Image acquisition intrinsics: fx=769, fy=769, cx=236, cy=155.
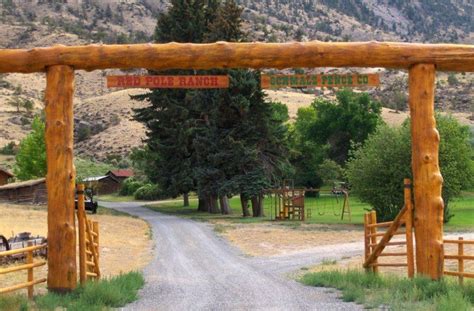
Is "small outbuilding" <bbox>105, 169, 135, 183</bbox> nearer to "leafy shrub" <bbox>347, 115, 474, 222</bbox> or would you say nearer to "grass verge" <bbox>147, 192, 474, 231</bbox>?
"grass verge" <bbox>147, 192, 474, 231</bbox>

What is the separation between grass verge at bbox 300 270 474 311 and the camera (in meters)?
11.5

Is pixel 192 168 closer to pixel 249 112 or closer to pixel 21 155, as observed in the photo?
pixel 249 112

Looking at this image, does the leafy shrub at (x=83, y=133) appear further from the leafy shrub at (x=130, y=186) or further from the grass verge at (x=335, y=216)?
the grass verge at (x=335, y=216)

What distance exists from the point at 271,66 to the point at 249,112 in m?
28.6

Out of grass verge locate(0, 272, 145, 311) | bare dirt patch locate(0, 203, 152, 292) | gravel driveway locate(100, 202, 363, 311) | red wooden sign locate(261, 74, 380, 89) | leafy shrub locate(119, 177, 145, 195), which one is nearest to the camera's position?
grass verge locate(0, 272, 145, 311)

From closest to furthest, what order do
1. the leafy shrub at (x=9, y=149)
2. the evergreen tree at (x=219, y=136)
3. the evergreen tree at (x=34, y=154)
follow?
the evergreen tree at (x=219, y=136) → the evergreen tree at (x=34, y=154) → the leafy shrub at (x=9, y=149)

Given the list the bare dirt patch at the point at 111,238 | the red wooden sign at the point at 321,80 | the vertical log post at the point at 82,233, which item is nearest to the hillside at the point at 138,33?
the bare dirt patch at the point at 111,238

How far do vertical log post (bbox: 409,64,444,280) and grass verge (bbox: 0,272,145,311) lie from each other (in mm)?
5317

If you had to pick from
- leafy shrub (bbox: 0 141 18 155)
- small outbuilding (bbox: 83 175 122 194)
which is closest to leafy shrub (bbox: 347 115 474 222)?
small outbuilding (bbox: 83 175 122 194)

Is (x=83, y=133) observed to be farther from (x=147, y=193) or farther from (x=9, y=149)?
(x=147, y=193)

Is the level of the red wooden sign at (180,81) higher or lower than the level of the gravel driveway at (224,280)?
higher

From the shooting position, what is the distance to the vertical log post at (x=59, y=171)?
13977 mm

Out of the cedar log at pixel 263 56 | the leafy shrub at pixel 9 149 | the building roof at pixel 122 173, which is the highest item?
the cedar log at pixel 263 56

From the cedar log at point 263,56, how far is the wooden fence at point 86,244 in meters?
2.47
